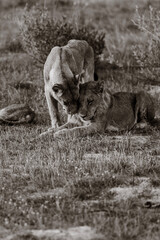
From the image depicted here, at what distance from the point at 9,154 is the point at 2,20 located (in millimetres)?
11434

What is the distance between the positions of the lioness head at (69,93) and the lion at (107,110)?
15 cm

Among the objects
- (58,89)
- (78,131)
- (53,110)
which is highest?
(58,89)

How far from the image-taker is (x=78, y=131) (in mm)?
9242

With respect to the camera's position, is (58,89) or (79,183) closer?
(79,183)

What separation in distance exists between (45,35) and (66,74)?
14.1 feet

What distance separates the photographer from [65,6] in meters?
22.4

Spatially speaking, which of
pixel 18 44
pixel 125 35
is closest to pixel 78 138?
pixel 18 44

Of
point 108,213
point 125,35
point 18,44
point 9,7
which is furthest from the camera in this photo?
point 9,7

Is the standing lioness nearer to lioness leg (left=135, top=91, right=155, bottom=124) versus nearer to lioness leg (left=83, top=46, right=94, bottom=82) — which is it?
lioness leg (left=83, top=46, right=94, bottom=82)

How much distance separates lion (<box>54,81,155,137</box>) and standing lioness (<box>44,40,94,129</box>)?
8.8 inches

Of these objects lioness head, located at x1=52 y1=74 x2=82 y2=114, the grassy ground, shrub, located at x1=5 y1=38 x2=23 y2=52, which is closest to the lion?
lioness head, located at x1=52 y1=74 x2=82 y2=114

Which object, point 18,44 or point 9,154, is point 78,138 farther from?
point 18,44

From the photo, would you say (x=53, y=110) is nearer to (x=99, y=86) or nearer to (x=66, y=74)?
(x=66, y=74)

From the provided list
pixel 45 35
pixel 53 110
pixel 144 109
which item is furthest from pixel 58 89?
pixel 45 35
